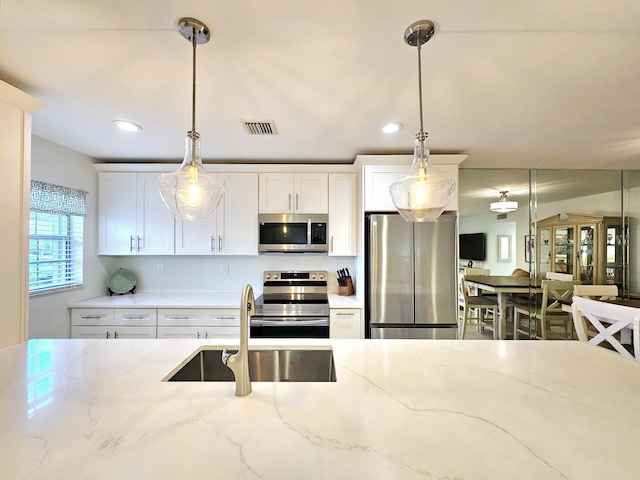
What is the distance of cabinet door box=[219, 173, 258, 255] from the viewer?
2975 mm

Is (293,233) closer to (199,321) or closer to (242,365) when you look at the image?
(199,321)

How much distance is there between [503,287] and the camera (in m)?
3.50

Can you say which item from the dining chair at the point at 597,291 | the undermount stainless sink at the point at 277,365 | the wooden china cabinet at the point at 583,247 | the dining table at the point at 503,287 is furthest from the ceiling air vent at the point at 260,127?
the dining chair at the point at 597,291

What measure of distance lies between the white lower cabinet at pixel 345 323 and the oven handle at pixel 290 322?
0.24 ft

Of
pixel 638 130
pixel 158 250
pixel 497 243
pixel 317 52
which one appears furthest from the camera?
pixel 497 243

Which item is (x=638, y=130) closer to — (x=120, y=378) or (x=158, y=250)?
(x=120, y=378)

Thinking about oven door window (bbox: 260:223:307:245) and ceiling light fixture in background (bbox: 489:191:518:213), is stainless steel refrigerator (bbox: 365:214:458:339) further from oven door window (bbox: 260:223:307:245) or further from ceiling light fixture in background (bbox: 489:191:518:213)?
ceiling light fixture in background (bbox: 489:191:518:213)

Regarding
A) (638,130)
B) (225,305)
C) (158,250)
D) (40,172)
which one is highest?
(638,130)

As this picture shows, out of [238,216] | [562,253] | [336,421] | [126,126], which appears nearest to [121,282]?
[238,216]

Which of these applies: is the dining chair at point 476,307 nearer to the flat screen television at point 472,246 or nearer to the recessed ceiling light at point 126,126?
the flat screen television at point 472,246

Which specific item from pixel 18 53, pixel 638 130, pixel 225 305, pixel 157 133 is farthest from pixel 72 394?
pixel 638 130

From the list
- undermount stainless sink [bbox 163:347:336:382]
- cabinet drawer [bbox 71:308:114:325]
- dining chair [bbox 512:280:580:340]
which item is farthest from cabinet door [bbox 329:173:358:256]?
dining chair [bbox 512:280:580:340]

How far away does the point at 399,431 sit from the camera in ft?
2.52

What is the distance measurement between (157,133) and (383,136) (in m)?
1.80
